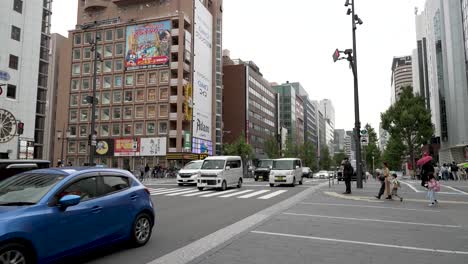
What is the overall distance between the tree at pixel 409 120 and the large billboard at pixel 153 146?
111ft

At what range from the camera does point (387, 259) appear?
588 cm

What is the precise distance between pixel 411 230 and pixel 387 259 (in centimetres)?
312

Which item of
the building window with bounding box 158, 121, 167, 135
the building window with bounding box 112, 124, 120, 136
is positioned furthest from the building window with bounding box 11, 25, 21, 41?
the building window with bounding box 112, 124, 120, 136

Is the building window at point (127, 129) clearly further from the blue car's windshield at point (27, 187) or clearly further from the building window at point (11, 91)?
the blue car's windshield at point (27, 187)

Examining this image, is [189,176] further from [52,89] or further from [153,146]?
[52,89]

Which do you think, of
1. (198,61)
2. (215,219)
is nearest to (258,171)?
(215,219)

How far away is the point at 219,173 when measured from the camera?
819 inches

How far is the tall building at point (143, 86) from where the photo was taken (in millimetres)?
A: 60938

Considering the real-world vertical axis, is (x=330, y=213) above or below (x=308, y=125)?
below

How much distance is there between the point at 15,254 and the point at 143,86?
199ft

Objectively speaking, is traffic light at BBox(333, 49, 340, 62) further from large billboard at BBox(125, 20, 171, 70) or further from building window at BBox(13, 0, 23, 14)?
large billboard at BBox(125, 20, 171, 70)

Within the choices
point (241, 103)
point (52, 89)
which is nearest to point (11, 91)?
point (52, 89)

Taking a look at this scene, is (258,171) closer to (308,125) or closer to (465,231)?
(465,231)

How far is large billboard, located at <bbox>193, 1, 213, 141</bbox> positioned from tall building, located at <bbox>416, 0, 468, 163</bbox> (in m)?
39.5
